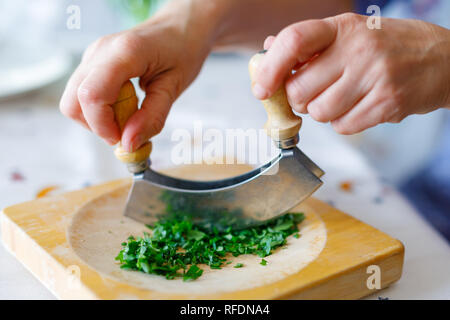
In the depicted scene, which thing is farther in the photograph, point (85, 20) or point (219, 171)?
point (85, 20)

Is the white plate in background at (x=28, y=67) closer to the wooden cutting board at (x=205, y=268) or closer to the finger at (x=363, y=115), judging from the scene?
the wooden cutting board at (x=205, y=268)

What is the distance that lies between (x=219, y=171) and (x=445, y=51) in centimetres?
63

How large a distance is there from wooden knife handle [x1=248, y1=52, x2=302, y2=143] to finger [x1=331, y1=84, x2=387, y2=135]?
70 mm

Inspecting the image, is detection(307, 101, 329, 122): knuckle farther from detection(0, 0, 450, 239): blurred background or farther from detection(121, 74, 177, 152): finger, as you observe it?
detection(0, 0, 450, 239): blurred background

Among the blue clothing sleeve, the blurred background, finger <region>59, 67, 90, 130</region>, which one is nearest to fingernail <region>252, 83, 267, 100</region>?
finger <region>59, 67, 90, 130</region>

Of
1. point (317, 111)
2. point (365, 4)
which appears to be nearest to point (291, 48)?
point (317, 111)

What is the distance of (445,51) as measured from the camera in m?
0.74

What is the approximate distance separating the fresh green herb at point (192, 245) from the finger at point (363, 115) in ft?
0.81

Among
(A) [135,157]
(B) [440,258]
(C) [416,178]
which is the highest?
(A) [135,157]

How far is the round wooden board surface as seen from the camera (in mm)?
732

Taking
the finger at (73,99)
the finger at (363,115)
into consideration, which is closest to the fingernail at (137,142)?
the finger at (73,99)
